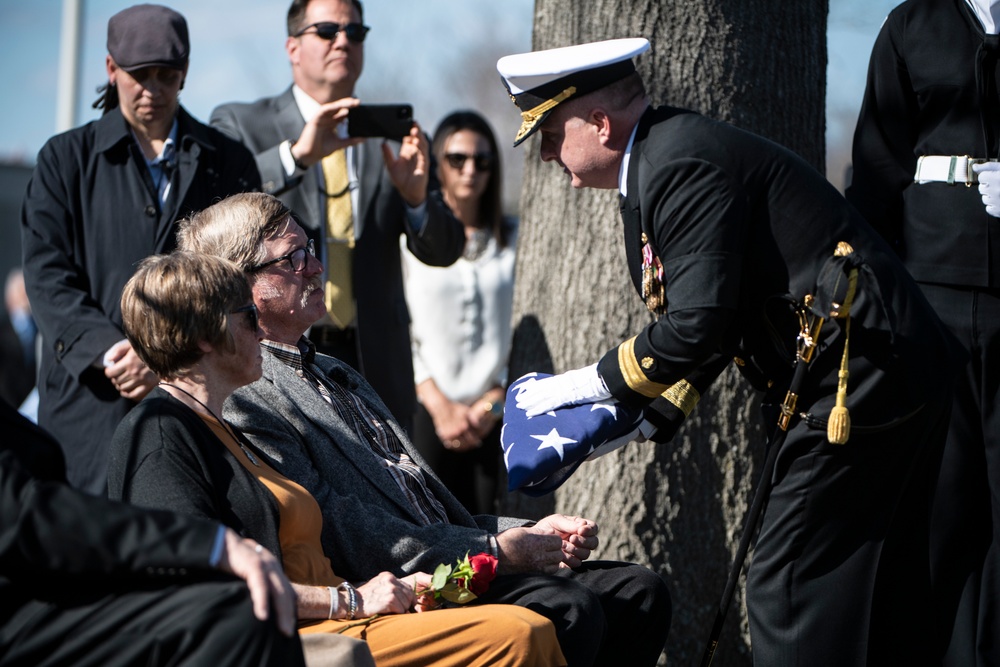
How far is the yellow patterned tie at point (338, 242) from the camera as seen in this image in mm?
5109

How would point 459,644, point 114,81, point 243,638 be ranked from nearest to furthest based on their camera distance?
point 243,638
point 459,644
point 114,81

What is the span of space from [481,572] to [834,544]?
3.11 feet

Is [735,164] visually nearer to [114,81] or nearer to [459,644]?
[459,644]

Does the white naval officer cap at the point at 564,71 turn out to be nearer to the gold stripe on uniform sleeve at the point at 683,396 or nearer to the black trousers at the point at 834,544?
the gold stripe on uniform sleeve at the point at 683,396

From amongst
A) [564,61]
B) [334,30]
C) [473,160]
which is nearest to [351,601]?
[564,61]

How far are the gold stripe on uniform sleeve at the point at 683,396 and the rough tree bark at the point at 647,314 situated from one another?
1.06 metres

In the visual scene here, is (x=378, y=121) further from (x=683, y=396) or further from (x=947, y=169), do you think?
(x=947, y=169)

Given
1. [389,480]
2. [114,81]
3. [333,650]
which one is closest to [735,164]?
[389,480]

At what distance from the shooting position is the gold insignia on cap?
3.54 meters

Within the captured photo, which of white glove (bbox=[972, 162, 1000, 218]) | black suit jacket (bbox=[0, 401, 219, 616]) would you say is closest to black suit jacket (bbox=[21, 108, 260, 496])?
black suit jacket (bbox=[0, 401, 219, 616])

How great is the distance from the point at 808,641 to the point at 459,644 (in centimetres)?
99

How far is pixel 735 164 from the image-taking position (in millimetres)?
3414

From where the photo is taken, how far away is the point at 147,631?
251cm

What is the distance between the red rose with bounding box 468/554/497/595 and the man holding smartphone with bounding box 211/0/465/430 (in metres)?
1.92
